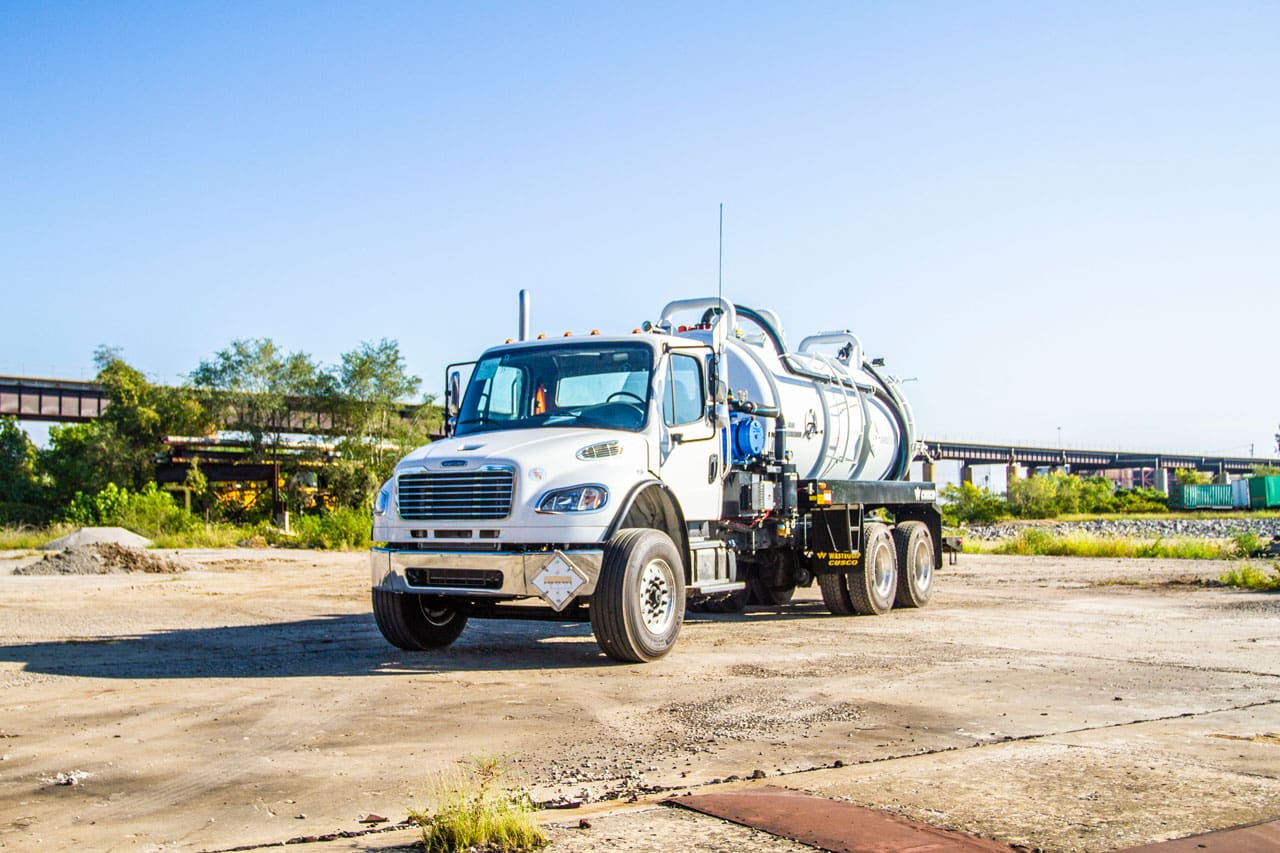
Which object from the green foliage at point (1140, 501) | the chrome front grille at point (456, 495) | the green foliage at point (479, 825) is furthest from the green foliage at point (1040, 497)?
the green foliage at point (479, 825)

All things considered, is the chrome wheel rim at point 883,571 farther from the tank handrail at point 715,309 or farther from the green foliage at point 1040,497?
the green foliage at point 1040,497

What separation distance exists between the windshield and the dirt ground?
2375 millimetres

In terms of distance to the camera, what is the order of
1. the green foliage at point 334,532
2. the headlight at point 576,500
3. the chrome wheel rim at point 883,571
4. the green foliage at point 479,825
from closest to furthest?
the green foliage at point 479,825
the headlight at point 576,500
the chrome wheel rim at point 883,571
the green foliage at point 334,532

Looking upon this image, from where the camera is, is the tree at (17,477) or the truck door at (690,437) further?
the tree at (17,477)

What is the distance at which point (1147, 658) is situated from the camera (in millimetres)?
11312

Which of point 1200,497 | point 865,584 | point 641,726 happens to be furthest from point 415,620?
point 1200,497

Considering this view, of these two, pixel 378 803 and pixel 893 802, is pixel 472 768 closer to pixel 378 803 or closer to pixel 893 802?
pixel 378 803

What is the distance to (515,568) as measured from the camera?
10.5 metres

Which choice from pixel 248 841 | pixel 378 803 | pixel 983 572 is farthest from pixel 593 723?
pixel 983 572

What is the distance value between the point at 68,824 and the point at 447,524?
18.6 ft

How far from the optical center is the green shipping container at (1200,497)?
94.8 meters

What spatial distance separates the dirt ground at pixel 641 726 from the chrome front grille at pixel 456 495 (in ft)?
4.68

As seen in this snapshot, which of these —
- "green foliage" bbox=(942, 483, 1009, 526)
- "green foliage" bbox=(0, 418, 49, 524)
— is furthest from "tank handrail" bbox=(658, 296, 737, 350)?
"green foliage" bbox=(942, 483, 1009, 526)

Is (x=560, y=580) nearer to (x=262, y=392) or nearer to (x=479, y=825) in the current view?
(x=479, y=825)
